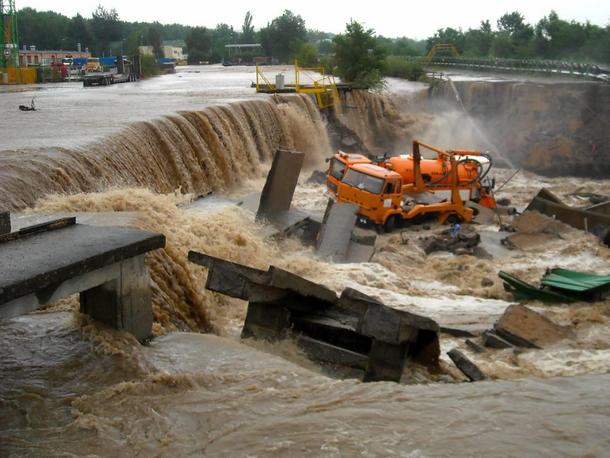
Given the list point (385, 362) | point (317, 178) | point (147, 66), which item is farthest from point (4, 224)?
point (147, 66)

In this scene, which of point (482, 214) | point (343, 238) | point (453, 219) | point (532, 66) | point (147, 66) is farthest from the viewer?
point (147, 66)

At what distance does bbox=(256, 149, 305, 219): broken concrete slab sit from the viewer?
1709 cm

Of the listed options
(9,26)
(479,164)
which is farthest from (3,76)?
(479,164)

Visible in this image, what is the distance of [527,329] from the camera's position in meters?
11.4

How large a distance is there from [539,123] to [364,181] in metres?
22.3

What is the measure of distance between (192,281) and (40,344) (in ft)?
9.06

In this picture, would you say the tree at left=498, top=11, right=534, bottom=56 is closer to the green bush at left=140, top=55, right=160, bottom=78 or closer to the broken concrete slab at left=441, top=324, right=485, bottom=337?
the green bush at left=140, top=55, right=160, bottom=78

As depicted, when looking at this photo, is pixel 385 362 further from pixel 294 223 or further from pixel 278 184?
pixel 278 184

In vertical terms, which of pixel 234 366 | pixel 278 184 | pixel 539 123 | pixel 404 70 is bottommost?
pixel 234 366

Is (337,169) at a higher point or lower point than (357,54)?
lower

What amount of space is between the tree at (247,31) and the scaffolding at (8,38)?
8706cm

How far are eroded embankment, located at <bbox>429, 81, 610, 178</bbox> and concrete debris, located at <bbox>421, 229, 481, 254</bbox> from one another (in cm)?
1889

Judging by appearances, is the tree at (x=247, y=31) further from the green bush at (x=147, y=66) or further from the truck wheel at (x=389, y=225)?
the truck wheel at (x=389, y=225)

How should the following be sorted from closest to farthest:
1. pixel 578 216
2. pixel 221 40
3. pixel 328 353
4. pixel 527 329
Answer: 1. pixel 328 353
2. pixel 527 329
3. pixel 578 216
4. pixel 221 40
